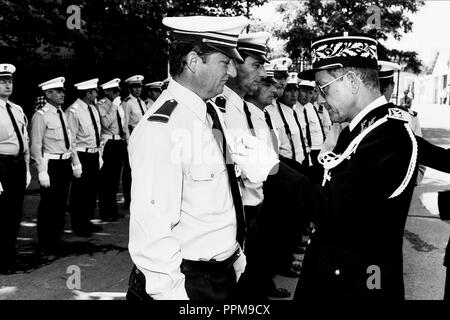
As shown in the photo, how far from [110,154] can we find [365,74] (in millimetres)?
6400

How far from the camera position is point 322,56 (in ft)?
7.27

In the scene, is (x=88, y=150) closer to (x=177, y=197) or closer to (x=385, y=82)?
(x=385, y=82)

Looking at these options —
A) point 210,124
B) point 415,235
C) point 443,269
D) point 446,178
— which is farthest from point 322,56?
point 446,178

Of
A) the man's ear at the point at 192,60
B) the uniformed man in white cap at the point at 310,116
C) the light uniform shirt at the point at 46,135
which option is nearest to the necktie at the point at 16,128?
the light uniform shirt at the point at 46,135

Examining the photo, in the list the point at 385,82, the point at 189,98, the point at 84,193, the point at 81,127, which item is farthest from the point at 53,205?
the point at 189,98

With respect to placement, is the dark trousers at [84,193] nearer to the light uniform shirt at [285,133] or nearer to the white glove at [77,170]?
the white glove at [77,170]

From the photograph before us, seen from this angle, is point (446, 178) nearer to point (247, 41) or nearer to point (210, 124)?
point (247, 41)

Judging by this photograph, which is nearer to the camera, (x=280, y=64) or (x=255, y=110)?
(x=255, y=110)

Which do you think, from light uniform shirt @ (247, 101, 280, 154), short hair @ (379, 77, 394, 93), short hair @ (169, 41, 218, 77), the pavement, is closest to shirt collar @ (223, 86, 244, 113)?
light uniform shirt @ (247, 101, 280, 154)

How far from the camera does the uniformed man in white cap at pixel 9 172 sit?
5.07 meters

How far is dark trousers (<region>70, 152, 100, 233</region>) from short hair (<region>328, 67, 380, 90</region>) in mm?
5248

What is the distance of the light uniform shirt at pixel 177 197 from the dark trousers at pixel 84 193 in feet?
15.7

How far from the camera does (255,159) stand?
1996mm

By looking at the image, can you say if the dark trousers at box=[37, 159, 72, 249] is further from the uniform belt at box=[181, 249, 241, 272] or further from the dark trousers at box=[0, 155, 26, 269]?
the uniform belt at box=[181, 249, 241, 272]
